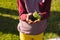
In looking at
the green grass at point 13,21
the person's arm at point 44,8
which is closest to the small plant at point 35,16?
the person's arm at point 44,8

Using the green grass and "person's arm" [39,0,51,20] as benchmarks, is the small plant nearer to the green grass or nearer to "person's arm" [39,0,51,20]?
"person's arm" [39,0,51,20]

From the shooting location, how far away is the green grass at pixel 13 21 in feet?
16.3

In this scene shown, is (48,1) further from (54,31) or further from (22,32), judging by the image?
(54,31)

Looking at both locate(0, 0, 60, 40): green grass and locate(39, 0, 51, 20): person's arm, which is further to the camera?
locate(0, 0, 60, 40): green grass

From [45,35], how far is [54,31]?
0.92ft

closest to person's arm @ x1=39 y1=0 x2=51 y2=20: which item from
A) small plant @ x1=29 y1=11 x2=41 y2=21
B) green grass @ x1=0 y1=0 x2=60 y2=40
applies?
small plant @ x1=29 y1=11 x2=41 y2=21

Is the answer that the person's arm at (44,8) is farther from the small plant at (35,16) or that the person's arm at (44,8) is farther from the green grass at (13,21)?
the green grass at (13,21)

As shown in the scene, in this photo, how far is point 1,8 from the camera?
20.0 feet

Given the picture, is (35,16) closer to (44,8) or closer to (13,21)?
(44,8)

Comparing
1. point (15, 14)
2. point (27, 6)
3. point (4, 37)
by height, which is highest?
point (27, 6)

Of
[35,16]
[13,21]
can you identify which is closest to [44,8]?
[35,16]

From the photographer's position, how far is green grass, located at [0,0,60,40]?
16.3ft

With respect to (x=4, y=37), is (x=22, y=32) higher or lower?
higher

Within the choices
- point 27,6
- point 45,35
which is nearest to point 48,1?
point 27,6
